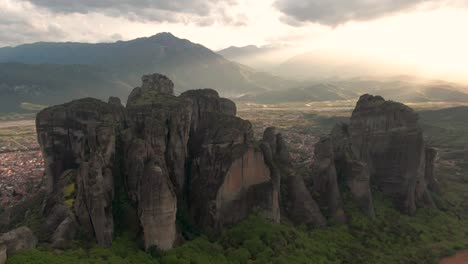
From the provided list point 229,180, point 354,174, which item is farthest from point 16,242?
point 354,174

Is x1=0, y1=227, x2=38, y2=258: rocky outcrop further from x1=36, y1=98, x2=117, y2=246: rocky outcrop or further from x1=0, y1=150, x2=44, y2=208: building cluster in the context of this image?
x1=0, y1=150, x2=44, y2=208: building cluster

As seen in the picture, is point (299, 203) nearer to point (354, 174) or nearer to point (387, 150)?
point (354, 174)

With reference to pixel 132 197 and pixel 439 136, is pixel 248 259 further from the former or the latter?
pixel 439 136

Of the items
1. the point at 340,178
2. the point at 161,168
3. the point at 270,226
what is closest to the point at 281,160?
A: the point at 340,178

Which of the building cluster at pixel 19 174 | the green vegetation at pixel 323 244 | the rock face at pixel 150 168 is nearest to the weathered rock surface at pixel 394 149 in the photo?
the green vegetation at pixel 323 244

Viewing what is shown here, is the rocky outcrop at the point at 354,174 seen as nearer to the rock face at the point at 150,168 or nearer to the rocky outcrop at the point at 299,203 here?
the rocky outcrop at the point at 299,203
